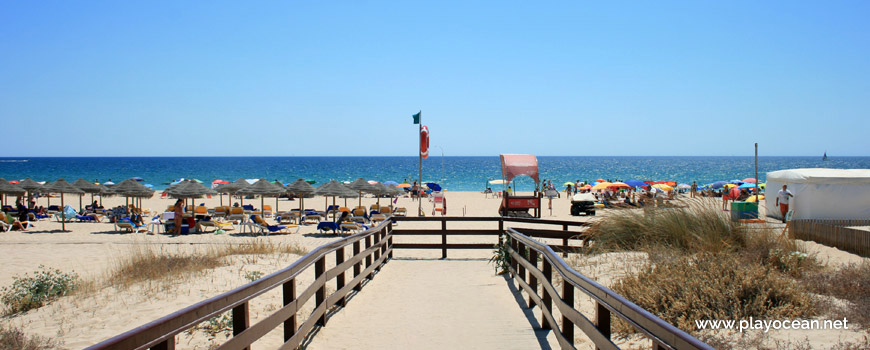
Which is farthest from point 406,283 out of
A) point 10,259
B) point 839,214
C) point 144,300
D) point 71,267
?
point 839,214

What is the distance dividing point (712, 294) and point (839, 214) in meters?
17.5

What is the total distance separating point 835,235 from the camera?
1215 centimetres

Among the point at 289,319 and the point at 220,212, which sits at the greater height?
the point at 289,319

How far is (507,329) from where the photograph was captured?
19.3 ft

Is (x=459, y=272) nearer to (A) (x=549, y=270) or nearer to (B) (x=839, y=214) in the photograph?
(A) (x=549, y=270)

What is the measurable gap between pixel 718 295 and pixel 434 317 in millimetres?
2993

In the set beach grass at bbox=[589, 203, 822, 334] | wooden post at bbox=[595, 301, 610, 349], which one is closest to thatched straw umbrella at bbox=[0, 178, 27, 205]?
beach grass at bbox=[589, 203, 822, 334]

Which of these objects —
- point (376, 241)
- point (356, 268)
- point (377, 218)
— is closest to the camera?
point (356, 268)

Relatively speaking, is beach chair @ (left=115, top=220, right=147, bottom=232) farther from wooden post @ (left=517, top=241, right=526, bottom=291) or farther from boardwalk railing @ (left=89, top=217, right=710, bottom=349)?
wooden post @ (left=517, top=241, right=526, bottom=291)

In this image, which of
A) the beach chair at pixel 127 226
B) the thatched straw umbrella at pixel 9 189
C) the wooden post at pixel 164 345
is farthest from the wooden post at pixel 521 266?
the thatched straw umbrella at pixel 9 189

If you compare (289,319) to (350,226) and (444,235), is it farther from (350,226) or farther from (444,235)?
(350,226)

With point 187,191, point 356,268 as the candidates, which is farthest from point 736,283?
point 187,191

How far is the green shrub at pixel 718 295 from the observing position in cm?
533

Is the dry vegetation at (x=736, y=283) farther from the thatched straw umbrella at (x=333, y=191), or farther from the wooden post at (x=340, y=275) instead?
the thatched straw umbrella at (x=333, y=191)
